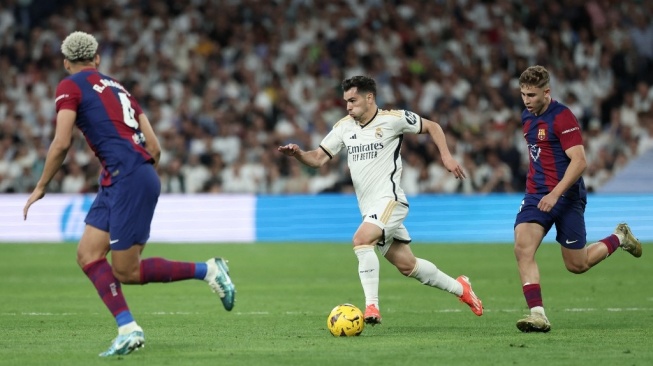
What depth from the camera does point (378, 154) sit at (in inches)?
415

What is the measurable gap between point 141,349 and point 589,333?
11.9 feet

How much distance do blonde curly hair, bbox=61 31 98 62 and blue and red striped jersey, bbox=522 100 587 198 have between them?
3.92m

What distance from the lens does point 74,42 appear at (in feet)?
27.7

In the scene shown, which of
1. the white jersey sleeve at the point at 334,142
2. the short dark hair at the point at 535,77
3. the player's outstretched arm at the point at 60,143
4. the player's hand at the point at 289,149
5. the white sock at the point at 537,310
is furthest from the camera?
the white jersey sleeve at the point at 334,142

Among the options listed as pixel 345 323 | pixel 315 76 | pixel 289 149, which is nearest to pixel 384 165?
pixel 289 149

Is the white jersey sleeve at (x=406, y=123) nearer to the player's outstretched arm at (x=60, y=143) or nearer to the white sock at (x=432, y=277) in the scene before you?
the white sock at (x=432, y=277)

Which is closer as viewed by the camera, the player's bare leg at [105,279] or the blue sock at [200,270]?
the player's bare leg at [105,279]

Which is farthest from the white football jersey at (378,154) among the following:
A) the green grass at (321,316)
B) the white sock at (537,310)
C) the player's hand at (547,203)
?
the white sock at (537,310)

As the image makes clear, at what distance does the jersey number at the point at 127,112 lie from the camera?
8.50m

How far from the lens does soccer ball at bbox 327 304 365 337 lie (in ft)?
31.4

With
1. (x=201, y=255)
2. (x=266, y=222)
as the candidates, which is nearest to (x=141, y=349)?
(x=201, y=255)

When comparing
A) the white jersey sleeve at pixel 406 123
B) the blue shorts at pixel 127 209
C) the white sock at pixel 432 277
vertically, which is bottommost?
the white sock at pixel 432 277

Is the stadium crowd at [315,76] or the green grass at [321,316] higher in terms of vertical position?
the stadium crowd at [315,76]

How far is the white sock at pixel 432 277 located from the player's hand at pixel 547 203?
130 centimetres
